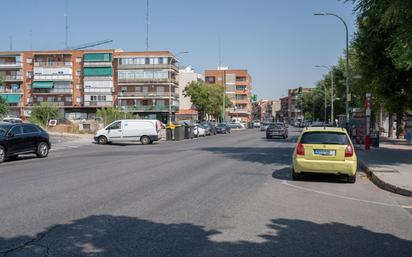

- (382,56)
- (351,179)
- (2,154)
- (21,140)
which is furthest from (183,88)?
(351,179)

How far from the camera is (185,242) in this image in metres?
6.55

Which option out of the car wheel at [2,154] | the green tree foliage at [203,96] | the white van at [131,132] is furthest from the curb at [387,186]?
the green tree foliage at [203,96]

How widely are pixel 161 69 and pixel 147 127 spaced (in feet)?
195

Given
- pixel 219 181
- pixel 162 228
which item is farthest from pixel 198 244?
pixel 219 181

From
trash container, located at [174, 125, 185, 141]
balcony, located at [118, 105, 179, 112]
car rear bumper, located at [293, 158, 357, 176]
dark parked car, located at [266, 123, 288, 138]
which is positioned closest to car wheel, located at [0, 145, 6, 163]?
car rear bumper, located at [293, 158, 357, 176]

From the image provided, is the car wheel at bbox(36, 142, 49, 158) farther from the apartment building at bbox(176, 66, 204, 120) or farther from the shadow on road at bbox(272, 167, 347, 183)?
the apartment building at bbox(176, 66, 204, 120)

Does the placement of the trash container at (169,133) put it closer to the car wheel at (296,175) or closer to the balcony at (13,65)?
the car wheel at (296,175)

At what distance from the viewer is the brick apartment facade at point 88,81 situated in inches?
3757

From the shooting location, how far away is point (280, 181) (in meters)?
13.5

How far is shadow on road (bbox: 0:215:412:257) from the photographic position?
611 cm

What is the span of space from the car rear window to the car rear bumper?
1.77ft

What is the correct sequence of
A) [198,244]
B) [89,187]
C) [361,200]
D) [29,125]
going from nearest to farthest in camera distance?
1. [198,244]
2. [361,200]
3. [89,187]
4. [29,125]

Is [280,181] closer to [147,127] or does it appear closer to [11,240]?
[11,240]

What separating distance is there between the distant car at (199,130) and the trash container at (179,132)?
5.91m
